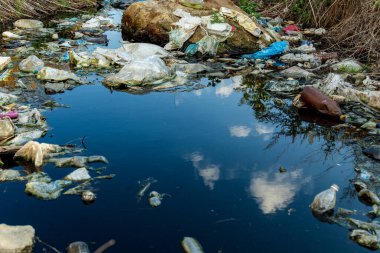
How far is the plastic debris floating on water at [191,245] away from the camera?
84.2 inches

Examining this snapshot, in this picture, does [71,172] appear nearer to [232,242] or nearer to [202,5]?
[232,242]

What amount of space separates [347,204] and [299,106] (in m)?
1.53

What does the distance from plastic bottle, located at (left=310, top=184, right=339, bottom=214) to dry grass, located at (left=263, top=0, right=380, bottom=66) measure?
10.0 ft

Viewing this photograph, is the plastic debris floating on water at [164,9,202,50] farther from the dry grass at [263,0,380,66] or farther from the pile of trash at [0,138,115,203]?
the pile of trash at [0,138,115,203]

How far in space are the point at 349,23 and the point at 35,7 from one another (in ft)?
17.4

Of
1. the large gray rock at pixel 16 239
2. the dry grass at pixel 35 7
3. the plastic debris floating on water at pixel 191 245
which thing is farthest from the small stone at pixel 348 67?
the dry grass at pixel 35 7

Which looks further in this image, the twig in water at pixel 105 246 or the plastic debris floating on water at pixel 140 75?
the plastic debris floating on water at pixel 140 75

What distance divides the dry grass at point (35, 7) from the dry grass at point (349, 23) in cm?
402

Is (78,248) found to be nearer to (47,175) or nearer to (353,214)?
(47,175)

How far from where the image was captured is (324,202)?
248cm

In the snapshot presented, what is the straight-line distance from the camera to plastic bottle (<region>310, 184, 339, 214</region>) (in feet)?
8.11

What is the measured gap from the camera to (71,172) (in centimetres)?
276

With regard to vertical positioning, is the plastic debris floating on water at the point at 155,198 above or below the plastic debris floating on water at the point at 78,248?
below

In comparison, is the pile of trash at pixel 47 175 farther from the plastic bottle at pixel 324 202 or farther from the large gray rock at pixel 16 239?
the plastic bottle at pixel 324 202
